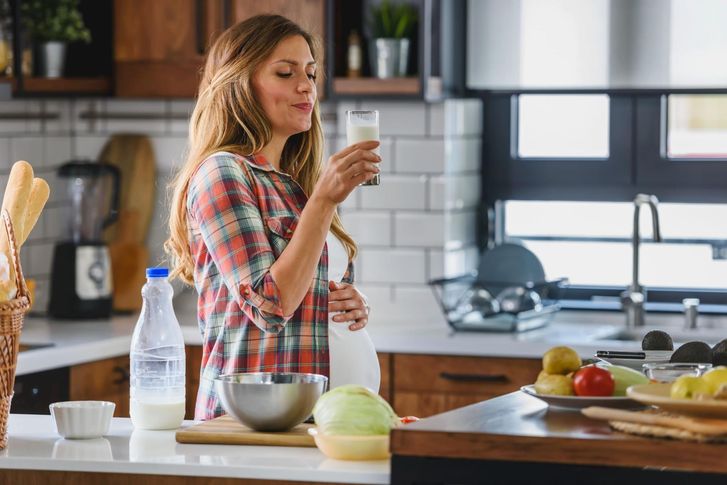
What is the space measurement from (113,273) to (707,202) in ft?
6.89

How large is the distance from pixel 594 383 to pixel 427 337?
2048mm

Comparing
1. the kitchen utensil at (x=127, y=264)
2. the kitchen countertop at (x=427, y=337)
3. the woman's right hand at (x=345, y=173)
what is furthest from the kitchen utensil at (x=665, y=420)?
the kitchen utensil at (x=127, y=264)

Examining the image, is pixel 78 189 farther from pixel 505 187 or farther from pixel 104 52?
pixel 505 187

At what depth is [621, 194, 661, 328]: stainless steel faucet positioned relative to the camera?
4.59 meters

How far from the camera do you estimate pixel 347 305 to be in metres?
2.79

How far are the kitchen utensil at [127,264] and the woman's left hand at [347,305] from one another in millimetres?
2203

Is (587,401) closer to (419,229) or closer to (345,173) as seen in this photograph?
(345,173)

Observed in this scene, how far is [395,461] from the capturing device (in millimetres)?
2096

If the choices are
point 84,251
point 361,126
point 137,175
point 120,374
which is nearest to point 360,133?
point 361,126

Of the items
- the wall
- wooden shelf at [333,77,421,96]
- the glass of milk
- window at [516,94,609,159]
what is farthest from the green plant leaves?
the glass of milk

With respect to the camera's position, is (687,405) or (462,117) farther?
(462,117)

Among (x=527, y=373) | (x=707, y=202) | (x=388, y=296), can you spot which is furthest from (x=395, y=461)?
(x=707, y=202)

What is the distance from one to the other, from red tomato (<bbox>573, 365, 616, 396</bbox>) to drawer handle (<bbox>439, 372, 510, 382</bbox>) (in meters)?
1.93

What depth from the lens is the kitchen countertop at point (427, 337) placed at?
411cm
